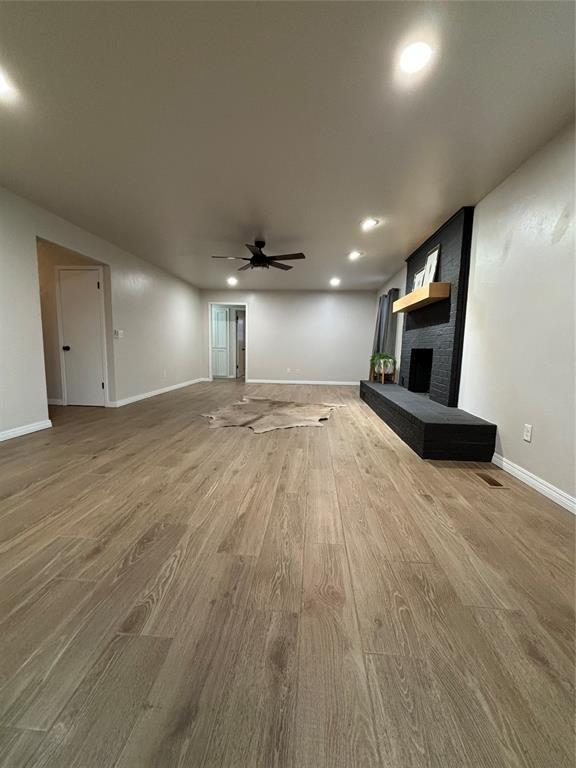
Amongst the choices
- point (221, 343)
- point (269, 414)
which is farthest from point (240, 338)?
point (269, 414)

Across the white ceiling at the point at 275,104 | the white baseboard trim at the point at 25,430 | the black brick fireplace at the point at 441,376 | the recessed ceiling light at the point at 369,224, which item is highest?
the recessed ceiling light at the point at 369,224

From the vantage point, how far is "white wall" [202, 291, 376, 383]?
284 inches

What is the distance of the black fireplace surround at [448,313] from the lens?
3.01 m

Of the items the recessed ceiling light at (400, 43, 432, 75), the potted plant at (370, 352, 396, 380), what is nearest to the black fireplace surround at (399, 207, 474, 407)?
the potted plant at (370, 352, 396, 380)

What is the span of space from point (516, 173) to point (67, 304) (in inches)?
216

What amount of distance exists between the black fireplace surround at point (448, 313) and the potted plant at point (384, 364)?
3.31 feet

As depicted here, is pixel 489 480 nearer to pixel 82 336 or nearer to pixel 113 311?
pixel 113 311

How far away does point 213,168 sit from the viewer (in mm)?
2365

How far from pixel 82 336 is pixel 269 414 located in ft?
9.93

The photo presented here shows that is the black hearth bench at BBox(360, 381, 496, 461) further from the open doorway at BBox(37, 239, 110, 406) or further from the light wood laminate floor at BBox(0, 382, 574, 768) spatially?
the open doorway at BBox(37, 239, 110, 406)

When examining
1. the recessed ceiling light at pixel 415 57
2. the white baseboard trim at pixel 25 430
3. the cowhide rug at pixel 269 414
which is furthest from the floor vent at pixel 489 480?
the white baseboard trim at pixel 25 430

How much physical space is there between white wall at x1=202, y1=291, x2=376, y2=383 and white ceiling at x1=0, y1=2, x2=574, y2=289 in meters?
4.04

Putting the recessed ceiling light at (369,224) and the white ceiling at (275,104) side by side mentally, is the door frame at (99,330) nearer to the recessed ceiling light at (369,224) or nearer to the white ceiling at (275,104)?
the white ceiling at (275,104)

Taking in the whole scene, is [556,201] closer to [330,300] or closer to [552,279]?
[552,279]
